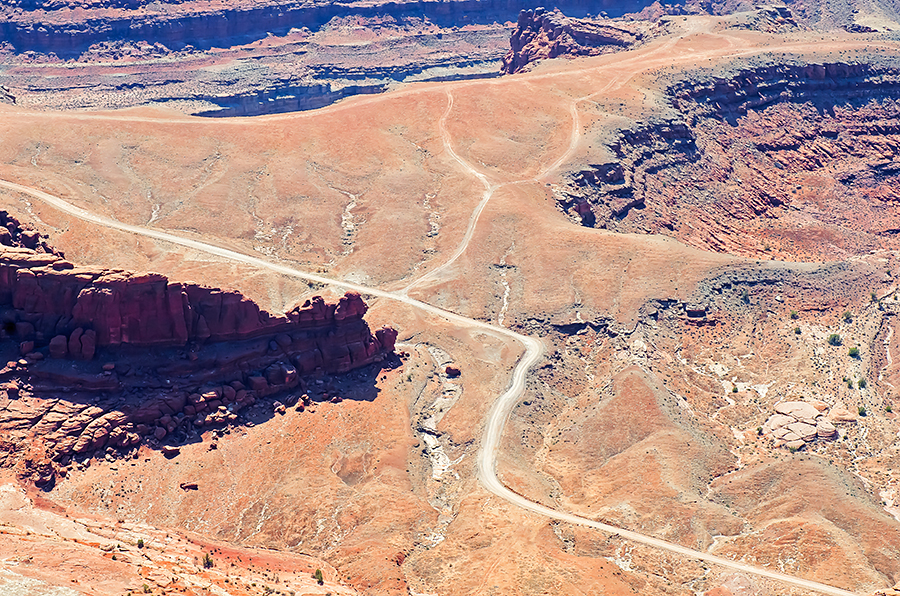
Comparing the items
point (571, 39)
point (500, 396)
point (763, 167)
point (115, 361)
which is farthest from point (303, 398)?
point (571, 39)

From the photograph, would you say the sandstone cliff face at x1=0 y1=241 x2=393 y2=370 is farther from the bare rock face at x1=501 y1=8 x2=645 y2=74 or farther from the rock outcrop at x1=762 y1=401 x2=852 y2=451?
the bare rock face at x1=501 y1=8 x2=645 y2=74

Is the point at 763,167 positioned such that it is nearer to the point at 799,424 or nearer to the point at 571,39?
the point at 571,39

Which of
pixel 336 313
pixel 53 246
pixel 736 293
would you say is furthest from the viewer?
pixel 736 293

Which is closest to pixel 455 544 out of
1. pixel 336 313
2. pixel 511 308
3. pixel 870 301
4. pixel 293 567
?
pixel 293 567

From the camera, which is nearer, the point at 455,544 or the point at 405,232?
the point at 455,544

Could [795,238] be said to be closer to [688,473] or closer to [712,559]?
[688,473]

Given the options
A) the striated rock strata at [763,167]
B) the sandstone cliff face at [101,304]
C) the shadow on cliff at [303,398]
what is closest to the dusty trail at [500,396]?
the shadow on cliff at [303,398]
